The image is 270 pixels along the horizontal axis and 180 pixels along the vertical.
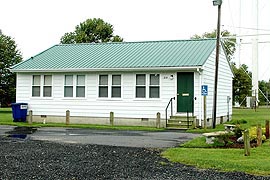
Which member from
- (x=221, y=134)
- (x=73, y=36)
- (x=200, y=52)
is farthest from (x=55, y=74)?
(x=73, y=36)

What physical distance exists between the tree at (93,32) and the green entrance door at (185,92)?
3473cm

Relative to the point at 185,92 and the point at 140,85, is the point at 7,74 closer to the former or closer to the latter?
the point at 140,85

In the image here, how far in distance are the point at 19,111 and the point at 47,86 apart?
7.41 ft

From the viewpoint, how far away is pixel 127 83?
23.7 meters

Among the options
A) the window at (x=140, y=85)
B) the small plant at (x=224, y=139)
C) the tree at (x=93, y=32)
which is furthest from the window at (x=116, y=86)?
the tree at (x=93, y=32)

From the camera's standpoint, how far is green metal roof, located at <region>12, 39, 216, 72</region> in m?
23.2

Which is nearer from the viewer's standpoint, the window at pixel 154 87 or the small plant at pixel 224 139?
the small plant at pixel 224 139

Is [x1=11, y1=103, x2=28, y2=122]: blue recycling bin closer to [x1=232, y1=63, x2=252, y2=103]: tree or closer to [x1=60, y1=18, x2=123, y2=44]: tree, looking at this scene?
[x1=60, y1=18, x2=123, y2=44]: tree

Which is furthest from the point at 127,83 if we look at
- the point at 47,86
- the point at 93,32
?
the point at 93,32

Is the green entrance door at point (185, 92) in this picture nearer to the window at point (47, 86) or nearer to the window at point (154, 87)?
the window at point (154, 87)

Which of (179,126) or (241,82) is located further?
(241,82)

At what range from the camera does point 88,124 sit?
24.1m

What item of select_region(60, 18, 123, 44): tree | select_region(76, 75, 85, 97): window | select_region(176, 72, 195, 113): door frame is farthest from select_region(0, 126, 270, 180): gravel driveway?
select_region(60, 18, 123, 44): tree

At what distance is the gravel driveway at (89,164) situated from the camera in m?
8.97
